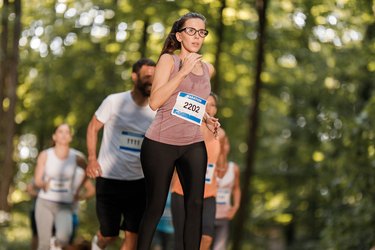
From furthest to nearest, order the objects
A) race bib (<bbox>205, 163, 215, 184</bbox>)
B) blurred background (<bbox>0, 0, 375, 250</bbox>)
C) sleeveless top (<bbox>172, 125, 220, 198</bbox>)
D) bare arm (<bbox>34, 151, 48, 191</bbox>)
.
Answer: blurred background (<bbox>0, 0, 375, 250</bbox>)
bare arm (<bbox>34, 151, 48, 191</bbox>)
race bib (<bbox>205, 163, 215, 184</bbox>)
sleeveless top (<bbox>172, 125, 220, 198</bbox>)

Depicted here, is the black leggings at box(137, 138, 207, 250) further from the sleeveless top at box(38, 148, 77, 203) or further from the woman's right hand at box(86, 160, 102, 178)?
the sleeveless top at box(38, 148, 77, 203)

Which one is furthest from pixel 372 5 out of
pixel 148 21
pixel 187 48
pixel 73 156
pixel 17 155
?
pixel 17 155

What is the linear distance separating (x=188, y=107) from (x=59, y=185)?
15.2 ft

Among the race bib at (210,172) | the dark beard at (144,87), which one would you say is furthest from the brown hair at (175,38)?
the race bib at (210,172)

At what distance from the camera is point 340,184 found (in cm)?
1571

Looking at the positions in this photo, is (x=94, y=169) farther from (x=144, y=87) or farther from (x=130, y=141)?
(x=144, y=87)

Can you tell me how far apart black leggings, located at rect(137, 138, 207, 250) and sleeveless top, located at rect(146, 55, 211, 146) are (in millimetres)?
41

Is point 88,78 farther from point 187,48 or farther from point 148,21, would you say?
point 187,48

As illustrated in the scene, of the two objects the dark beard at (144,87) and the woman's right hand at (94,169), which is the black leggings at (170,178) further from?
the dark beard at (144,87)

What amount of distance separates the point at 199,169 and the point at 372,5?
36.9 feet

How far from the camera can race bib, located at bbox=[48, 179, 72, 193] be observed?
10.1 m

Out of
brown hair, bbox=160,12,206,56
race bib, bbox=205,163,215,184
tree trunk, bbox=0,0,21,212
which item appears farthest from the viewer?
tree trunk, bbox=0,0,21,212

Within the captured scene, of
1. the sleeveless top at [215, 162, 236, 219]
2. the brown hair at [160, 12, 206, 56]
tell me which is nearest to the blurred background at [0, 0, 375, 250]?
the sleeveless top at [215, 162, 236, 219]

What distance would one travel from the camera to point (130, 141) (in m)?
8.00
